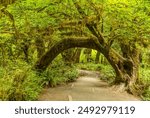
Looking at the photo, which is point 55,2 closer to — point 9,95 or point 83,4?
point 83,4

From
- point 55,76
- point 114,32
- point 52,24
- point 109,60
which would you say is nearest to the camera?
point 52,24

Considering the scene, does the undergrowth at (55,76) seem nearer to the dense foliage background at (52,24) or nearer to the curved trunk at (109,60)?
the dense foliage background at (52,24)

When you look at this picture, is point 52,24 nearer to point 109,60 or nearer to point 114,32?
point 114,32

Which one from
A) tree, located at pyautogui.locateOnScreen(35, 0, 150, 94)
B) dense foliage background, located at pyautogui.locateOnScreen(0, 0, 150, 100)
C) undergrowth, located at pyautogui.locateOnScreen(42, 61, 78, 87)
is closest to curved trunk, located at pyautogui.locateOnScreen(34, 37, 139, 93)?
tree, located at pyautogui.locateOnScreen(35, 0, 150, 94)

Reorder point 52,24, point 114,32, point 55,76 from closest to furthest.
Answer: point 52,24
point 114,32
point 55,76

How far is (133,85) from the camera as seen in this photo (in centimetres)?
1661

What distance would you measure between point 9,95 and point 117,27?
5776mm

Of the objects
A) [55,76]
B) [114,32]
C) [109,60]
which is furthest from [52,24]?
[55,76]

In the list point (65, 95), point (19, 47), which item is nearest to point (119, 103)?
point (65, 95)

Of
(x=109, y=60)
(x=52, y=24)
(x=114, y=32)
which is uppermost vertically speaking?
(x=52, y=24)

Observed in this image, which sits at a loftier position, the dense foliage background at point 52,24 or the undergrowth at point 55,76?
the dense foliage background at point 52,24

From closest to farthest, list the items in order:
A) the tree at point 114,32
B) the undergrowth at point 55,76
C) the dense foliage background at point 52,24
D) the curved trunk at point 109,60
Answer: the dense foliage background at point 52,24, the tree at point 114,32, the curved trunk at point 109,60, the undergrowth at point 55,76

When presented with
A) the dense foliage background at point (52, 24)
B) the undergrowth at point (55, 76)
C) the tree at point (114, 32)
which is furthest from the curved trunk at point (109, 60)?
the undergrowth at point (55, 76)

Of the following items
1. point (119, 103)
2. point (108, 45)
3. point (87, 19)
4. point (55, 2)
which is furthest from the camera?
point (108, 45)
